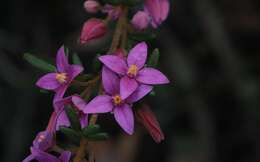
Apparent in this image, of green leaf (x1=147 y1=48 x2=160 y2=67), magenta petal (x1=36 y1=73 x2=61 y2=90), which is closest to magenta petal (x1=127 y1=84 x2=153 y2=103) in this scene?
green leaf (x1=147 y1=48 x2=160 y2=67)

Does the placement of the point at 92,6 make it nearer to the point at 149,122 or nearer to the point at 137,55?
the point at 137,55

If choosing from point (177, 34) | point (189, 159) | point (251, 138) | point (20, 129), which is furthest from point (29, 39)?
point (251, 138)

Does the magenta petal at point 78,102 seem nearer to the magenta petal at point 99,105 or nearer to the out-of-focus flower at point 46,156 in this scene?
the magenta petal at point 99,105

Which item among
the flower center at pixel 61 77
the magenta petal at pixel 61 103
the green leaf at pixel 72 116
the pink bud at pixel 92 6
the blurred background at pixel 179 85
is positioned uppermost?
the pink bud at pixel 92 6

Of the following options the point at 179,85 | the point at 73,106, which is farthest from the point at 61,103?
the point at 179,85

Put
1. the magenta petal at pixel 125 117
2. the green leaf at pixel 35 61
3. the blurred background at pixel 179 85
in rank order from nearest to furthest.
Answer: the magenta petal at pixel 125 117 < the green leaf at pixel 35 61 < the blurred background at pixel 179 85

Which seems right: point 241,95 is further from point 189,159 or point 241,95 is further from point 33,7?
point 33,7

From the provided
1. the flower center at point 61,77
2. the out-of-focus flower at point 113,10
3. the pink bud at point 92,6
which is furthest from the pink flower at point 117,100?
the pink bud at point 92,6
